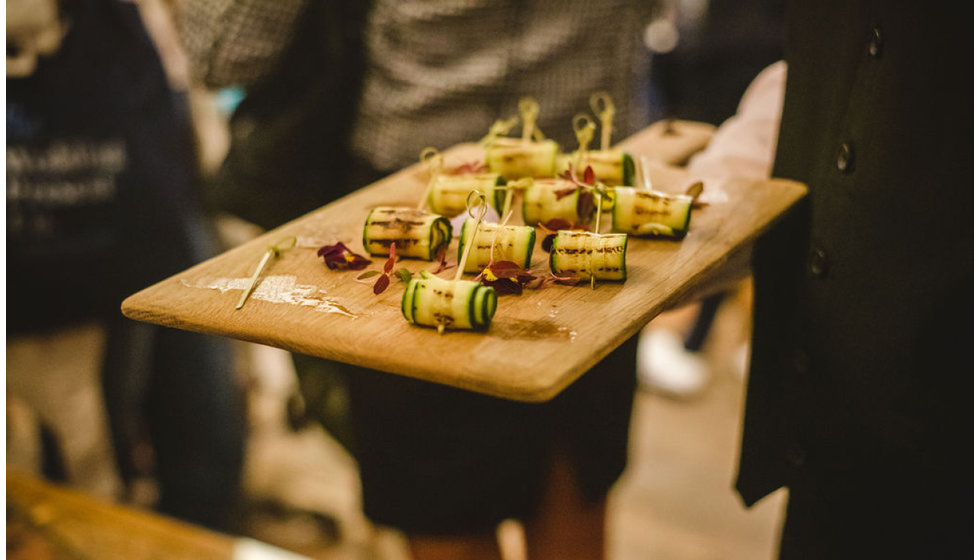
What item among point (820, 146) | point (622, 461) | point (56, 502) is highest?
point (820, 146)

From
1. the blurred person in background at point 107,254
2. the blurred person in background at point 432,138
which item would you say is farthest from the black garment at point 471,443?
the blurred person in background at point 107,254

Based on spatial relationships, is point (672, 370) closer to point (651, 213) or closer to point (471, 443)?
point (471, 443)

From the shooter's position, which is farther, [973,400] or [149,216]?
[149,216]

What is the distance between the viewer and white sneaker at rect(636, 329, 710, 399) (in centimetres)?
360

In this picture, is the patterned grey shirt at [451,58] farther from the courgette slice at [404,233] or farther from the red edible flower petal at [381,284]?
the red edible flower petal at [381,284]

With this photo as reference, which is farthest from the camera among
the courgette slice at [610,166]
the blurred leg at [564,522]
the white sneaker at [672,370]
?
the white sneaker at [672,370]

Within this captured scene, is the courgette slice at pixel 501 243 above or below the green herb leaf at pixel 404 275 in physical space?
above

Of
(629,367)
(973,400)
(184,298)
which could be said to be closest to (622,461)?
(629,367)

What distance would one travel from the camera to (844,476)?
4.09 ft

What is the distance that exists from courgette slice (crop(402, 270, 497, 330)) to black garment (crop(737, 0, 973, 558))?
600 millimetres

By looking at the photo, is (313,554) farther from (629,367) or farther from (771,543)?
(629,367)

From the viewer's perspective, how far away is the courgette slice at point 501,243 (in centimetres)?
109

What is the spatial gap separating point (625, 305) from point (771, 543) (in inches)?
82.5

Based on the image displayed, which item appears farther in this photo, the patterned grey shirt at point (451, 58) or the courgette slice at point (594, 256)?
the patterned grey shirt at point (451, 58)
